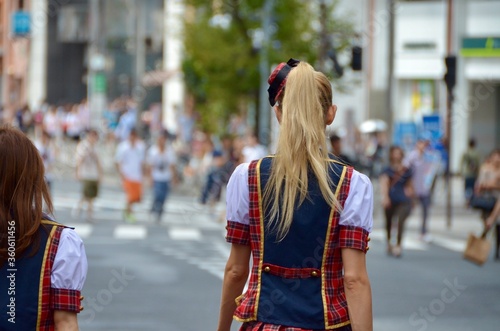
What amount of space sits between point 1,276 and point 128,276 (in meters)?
11.3

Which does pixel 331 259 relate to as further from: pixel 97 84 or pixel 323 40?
pixel 97 84

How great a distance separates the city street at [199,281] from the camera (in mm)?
11430

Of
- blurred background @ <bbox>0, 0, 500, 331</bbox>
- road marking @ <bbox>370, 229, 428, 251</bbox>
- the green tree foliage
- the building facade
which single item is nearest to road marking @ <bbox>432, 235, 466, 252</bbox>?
blurred background @ <bbox>0, 0, 500, 331</bbox>

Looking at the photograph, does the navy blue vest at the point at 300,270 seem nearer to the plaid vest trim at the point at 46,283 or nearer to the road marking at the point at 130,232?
the plaid vest trim at the point at 46,283

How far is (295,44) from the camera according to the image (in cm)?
3409

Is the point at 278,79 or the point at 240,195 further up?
the point at 278,79

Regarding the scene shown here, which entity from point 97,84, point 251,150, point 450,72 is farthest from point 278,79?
point 97,84

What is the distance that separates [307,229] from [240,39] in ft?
104

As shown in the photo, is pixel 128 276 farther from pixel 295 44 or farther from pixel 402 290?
pixel 295 44

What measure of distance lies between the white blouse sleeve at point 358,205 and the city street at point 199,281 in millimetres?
6699

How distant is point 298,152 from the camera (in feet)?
13.2

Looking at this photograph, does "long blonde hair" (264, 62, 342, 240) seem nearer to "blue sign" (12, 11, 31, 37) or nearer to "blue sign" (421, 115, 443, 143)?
"blue sign" (421, 115, 443, 143)

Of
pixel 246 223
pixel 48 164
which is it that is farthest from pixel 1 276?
pixel 48 164

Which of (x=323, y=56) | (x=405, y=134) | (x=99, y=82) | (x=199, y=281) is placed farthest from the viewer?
(x=99, y=82)
